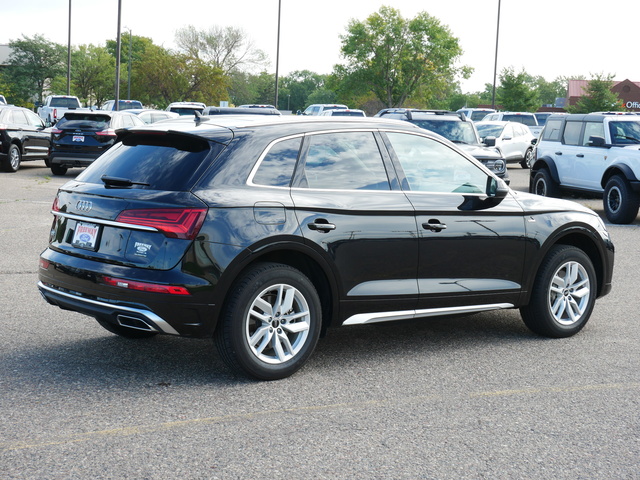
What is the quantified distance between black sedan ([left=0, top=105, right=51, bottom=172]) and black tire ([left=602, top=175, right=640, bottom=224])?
14.7 m

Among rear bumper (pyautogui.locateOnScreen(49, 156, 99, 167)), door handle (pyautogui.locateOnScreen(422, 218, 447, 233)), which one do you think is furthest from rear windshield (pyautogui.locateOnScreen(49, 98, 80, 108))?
door handle (pyautogui.locateOnScreen(422, 218, 447, 233))

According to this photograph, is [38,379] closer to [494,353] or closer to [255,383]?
[255,383]

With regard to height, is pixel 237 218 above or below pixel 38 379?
above

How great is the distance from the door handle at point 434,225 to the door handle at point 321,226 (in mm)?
754

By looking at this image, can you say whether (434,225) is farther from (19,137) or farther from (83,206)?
(19,137)

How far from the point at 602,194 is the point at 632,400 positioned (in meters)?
11.6

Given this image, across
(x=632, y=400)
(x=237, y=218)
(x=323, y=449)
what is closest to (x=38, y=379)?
(x=237, y=218)

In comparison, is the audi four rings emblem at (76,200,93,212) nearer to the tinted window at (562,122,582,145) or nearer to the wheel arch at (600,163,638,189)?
the wheel arch at (600,163,638,189)

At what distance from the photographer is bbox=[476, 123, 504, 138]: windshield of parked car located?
30375 millimetres

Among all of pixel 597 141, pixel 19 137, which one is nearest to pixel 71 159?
pixel 19 137

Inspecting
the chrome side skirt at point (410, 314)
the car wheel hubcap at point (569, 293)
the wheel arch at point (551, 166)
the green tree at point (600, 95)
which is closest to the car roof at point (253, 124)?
the chrome side skirt at point (410, 314)

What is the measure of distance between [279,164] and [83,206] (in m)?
1.24

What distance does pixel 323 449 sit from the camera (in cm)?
436

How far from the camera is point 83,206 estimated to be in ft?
18.1
